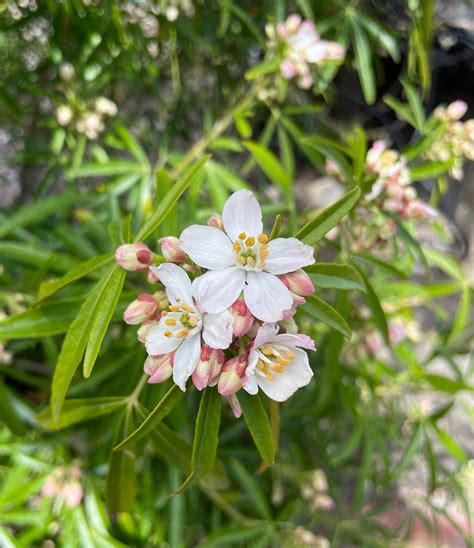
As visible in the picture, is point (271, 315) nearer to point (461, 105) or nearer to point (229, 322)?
point (229, 322)

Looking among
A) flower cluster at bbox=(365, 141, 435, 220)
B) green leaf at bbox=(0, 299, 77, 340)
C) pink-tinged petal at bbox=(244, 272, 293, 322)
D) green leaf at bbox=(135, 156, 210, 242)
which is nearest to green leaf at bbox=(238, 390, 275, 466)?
pink-tinged petal at bbox=(244, 272, 293, 322)

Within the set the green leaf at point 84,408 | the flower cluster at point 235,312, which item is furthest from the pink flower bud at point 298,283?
the green leaf at point 84,408

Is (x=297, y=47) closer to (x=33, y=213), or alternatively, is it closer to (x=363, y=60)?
(x=363, y=60)

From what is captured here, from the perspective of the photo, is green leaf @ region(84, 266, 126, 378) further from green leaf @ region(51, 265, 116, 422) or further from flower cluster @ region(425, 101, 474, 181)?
flower cluster @ region(425, 101, 474, 181)

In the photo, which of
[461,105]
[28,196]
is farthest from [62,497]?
[461,105]

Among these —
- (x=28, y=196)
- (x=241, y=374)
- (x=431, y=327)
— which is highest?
(x=241, y=374)

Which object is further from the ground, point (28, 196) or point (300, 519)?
point (28, 196)

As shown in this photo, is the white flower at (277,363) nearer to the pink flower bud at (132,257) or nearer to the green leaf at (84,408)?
the pink flower bud at (132,257)
